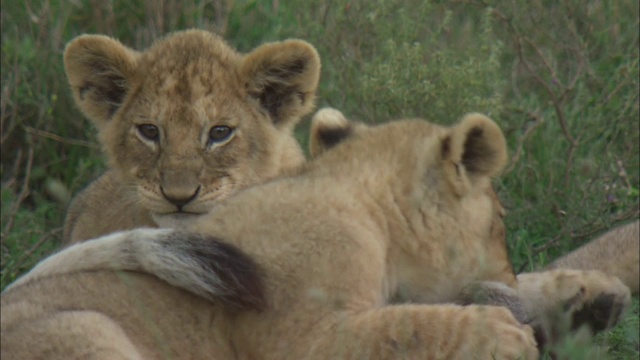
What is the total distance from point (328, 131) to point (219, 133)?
1.83ft

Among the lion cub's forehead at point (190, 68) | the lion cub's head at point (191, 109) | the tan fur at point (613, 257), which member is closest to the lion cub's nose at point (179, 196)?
the lion cub's head at point (191, 109)

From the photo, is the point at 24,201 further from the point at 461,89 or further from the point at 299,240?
the point at 299,240

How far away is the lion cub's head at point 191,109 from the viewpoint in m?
5.09

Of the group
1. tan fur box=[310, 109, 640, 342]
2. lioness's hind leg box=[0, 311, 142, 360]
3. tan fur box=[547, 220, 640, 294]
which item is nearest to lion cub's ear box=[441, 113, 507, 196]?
tan fur box=[310, 109, 640, 342]

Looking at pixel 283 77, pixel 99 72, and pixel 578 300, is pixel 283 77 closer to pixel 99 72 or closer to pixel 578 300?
pixel 99 72

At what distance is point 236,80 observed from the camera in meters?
5.41

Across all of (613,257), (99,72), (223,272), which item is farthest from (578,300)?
(99,72)

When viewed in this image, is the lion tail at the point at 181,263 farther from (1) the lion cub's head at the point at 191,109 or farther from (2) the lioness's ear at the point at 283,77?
(2) the lioness's ear at the point at 283,77

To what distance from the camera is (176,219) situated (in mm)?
5059

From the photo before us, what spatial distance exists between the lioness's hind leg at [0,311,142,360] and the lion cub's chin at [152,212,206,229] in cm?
98

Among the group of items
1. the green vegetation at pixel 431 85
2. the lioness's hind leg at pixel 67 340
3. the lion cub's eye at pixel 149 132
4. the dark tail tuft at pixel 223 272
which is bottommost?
the green vegetation at pixel 431 85

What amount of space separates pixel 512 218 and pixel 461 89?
2.01ft

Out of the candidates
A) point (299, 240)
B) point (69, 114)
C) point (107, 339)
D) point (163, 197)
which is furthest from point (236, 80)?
point (69, 114)

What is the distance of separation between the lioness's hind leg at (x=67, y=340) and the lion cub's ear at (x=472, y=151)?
43.9 inches
